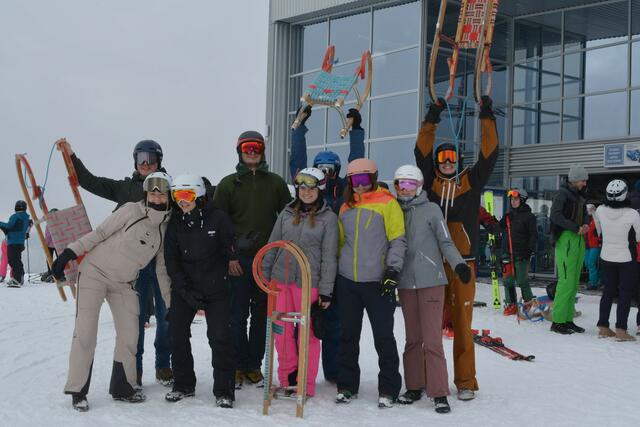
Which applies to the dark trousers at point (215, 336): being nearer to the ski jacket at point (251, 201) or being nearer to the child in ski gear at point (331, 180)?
the ski jacket at point (251, 201)

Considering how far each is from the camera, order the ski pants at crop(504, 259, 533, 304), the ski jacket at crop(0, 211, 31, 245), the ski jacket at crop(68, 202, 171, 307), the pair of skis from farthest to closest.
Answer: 1. the ski jacket at crop(0, 211, 31, 245)
2. the ski pants at crop(504, 259, 533, 304)
3. the pair of skis
4. the ski jacket at crop(68, 202, 171, 307)

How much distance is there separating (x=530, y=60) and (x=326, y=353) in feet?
43.8

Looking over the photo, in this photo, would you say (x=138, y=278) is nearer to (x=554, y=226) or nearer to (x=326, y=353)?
(x=326, y=353)

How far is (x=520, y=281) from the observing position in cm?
940

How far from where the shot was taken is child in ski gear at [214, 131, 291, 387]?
5.21 meters

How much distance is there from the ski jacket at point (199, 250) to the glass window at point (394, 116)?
11161 millimetres

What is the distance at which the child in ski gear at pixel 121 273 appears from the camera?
4.62 meters

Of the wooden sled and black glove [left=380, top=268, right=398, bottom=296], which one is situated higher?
the wooden sled

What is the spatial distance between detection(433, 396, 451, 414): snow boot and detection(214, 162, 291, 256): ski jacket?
1.80 metres

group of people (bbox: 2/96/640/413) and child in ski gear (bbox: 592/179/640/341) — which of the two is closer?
group of people (bbox: 2/96/640/413)

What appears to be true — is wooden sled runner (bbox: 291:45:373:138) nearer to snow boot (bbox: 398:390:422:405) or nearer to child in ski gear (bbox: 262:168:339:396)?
child in ski gear (bbox: 262:168:339:396)

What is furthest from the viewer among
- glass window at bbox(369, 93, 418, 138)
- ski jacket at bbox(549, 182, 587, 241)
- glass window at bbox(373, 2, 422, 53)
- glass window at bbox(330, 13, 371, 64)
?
glass window at bbox(330, 13, 371, 64)

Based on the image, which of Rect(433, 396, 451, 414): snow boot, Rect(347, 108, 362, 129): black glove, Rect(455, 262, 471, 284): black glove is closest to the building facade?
Rect(347, 108, 362, 129): black glove

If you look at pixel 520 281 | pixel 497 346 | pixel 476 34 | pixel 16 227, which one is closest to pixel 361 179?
pixel 476 34
